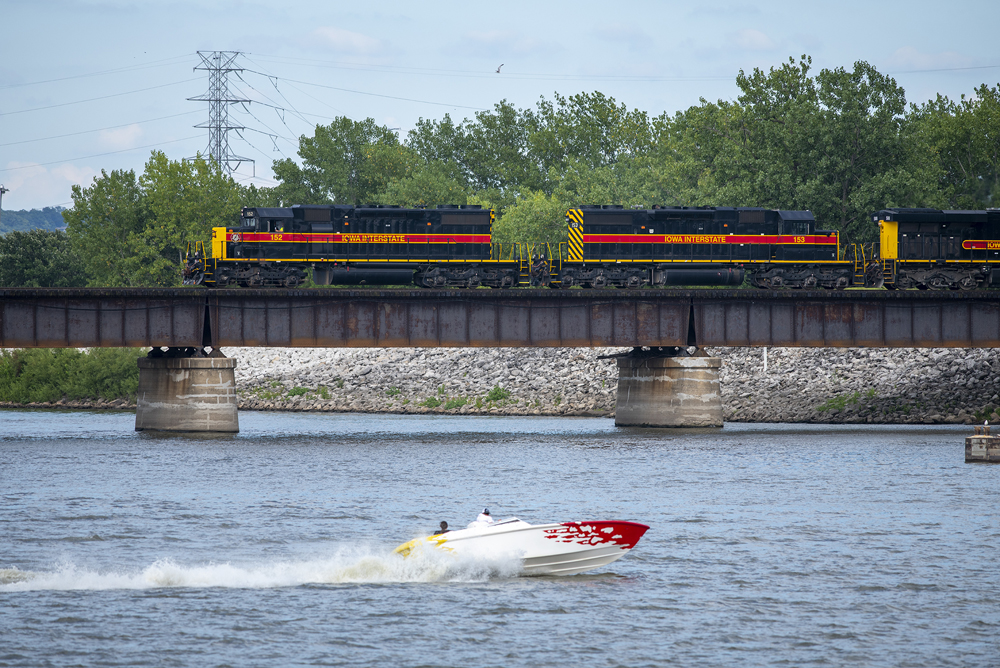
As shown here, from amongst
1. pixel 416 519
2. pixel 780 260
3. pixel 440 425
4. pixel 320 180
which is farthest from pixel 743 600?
pixel 320 180

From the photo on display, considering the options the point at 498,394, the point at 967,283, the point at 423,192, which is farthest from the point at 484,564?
the point at 423,192

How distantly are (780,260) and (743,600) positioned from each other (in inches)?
1373

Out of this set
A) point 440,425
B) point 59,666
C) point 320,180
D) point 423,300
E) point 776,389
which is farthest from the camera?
point 320,180

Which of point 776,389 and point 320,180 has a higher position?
point 320,180

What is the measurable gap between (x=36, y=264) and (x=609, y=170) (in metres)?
60.4

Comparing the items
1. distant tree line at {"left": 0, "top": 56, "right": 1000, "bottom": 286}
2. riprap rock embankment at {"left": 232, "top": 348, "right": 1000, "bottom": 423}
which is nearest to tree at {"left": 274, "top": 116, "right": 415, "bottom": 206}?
distant tree line at {"left": 0, "top": 56, "right": 1000, "bottom": 286}

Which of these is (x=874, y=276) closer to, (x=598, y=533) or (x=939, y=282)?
(x=939, y=282)

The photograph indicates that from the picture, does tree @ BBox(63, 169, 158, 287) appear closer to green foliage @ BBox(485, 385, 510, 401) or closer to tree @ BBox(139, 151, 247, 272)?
tree @ BBox(139, 151, 247, 272)

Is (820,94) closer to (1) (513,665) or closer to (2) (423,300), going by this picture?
(2) (423,300)

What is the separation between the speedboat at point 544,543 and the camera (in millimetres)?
22344

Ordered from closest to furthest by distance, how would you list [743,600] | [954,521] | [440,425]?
[743,600]
[954,521]
[440,425]

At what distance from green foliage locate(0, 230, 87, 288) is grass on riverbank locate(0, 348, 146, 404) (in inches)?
1006

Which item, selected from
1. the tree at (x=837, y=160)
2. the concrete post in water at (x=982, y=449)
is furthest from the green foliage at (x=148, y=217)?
the concrete post in water at (x=982, y=449)

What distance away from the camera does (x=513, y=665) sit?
17516 mm
